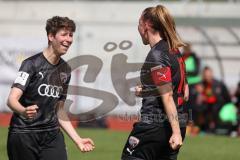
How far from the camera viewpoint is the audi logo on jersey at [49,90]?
6.37 meters

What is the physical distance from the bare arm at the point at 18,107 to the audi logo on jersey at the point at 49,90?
0.24m

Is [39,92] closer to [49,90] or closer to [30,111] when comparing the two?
[49,90]

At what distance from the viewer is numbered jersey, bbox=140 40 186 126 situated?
5809 millimetres

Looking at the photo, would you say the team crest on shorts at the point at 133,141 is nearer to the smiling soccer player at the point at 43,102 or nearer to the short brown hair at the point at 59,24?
the smiling soccer player at the point at 43,102

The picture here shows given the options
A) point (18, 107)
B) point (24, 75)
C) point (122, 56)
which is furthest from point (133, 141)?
point (122, 56)

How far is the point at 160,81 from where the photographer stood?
19.1ft

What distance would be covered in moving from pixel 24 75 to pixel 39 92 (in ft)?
0.76

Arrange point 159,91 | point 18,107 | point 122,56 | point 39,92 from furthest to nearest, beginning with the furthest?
1. point 122,56
2. point 39,92
3. point 18,107
4. point 159,91

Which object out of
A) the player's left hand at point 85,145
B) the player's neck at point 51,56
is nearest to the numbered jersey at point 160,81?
the player's left hand at point 85,145

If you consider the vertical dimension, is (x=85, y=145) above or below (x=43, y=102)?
below

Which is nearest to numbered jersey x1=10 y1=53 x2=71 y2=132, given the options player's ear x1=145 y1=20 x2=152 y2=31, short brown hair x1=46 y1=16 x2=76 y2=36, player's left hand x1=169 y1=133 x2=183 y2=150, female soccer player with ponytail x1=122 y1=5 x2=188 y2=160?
short brown hair x1=46 y1=16 x2=76 y2=36

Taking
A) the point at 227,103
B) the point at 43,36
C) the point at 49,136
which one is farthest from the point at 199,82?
the point at 49,136

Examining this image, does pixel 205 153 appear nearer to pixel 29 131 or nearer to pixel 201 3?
pixel 29 131

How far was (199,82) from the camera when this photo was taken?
16.8 m
